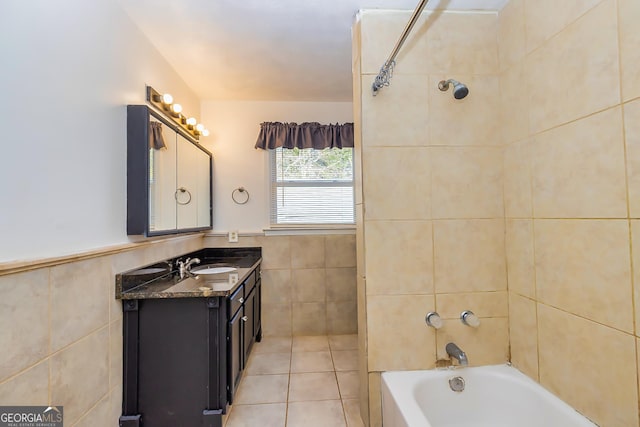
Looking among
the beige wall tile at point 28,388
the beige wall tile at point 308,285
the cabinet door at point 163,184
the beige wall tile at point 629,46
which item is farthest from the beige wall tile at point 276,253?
the beige wall tile at point 629,46

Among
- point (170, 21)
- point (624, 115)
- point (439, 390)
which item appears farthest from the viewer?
point (170, 21)

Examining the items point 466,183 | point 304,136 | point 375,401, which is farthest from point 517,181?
point 304,136

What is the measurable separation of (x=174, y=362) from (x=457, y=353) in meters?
1.55

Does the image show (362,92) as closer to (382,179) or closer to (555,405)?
(382,179)

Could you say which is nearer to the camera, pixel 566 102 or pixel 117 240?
pixel 566 102

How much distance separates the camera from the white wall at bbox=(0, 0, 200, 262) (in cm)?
99

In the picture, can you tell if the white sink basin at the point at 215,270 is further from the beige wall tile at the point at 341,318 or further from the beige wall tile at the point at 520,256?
the beige wall tile at the point at 520,256

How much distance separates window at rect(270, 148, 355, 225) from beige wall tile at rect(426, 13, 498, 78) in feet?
5.15

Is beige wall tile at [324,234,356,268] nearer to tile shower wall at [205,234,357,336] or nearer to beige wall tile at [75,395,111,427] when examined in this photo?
tile shower wall at [205,234,357,336]

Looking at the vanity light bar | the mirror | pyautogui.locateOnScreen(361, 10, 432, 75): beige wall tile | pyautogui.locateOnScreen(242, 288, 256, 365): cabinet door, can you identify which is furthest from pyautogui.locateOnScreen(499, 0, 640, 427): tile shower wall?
the vanity light bar

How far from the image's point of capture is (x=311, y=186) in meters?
3.04

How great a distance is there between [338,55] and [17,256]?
2.20 metres

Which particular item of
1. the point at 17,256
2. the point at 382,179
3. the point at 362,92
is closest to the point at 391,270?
the point at 382,179

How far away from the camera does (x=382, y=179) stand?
153cm
